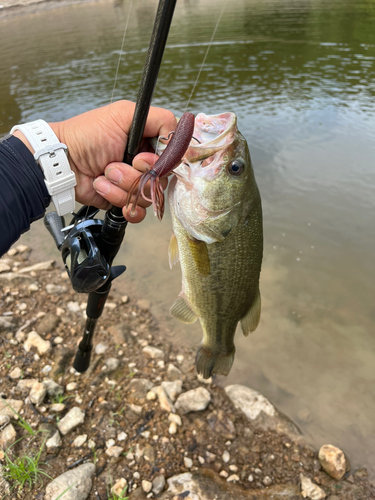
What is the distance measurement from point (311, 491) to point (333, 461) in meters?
0.32

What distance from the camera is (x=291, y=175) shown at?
6367mm

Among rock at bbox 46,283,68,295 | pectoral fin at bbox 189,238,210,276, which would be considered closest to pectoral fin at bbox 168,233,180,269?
pectoral fin at bbox 189,238,210,276

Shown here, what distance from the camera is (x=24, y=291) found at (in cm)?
403

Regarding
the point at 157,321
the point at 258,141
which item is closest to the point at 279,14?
the point at 258,141

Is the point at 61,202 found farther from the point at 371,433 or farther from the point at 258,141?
the point at 258,141

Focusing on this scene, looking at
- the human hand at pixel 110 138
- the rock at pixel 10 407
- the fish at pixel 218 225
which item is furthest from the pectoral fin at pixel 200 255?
the rock at pixel 10 407

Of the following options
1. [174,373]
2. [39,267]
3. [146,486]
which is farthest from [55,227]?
[39,267]

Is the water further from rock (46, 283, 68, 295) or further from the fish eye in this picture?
the fish eye

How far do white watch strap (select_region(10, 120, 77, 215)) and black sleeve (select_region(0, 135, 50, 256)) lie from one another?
42 millimetres

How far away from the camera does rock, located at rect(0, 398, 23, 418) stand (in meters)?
2.66

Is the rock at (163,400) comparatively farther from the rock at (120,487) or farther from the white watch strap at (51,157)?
the white watch strap at (51,157)

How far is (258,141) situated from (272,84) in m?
4.03

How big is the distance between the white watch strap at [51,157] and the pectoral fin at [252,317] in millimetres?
1305

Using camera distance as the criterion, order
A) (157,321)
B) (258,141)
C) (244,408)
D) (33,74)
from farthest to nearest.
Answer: (33,74), (258,141), (157,321), (244,408)
